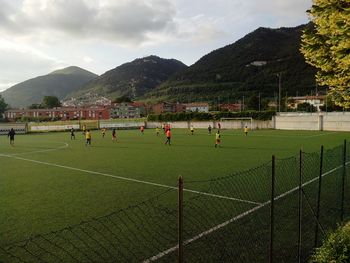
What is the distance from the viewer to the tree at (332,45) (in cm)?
984

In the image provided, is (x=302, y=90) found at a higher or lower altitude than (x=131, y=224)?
higher

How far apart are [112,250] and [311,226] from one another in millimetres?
4918

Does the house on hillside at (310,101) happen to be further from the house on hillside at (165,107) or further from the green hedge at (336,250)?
the green hedge at (336,250)

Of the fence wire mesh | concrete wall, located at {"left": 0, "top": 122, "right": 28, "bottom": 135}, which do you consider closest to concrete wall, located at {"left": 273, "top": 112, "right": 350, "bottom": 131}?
concrete wall, located at {"left": 0, "top": 122, "right": 28, "bottom": 135}

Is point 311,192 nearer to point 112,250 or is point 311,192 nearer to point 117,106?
point 112,250

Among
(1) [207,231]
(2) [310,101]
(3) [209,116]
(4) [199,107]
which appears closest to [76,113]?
(4) [199,107]

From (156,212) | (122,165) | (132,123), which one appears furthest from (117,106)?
(156,212)

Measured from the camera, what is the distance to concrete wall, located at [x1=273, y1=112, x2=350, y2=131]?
50188 millimetres

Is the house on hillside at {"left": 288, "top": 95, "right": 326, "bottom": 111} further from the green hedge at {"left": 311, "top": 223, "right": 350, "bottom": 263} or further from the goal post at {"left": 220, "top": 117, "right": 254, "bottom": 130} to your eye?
the green hedge at {"left": 311, "top": 223, "right": 350, "bottom": 263}

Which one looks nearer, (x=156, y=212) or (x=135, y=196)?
(x=156, y=212)

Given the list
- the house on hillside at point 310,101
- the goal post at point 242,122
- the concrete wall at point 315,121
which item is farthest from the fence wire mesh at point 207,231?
the house on hillside at point 310,101

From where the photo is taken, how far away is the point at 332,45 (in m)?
11.6

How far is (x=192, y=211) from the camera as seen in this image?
962 cm

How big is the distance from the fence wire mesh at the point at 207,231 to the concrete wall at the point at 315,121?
138ft
